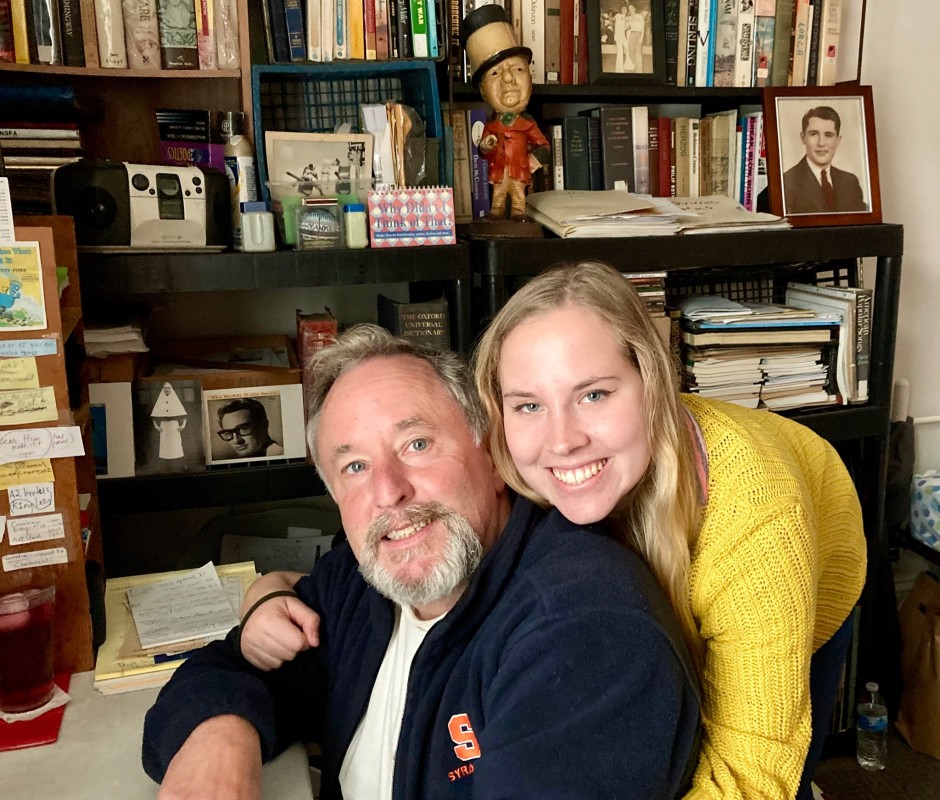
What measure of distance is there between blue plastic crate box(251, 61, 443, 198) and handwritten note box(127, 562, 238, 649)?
36.7 inches

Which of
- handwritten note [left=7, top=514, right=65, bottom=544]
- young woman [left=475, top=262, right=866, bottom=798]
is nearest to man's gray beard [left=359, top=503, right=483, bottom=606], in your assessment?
young woman [left=475, top=262, right=866, bottom=798]

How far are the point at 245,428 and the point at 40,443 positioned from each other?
1.83ft

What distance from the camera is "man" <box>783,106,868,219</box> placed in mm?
2029

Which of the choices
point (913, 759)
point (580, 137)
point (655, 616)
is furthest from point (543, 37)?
point (913, 759)

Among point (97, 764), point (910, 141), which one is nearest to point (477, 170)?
point (910, 141)

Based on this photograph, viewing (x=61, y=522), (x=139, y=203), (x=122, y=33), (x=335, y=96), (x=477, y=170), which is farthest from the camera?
(x=477, y=170)

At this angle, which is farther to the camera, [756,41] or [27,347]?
[756,41]

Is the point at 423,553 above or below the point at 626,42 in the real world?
below

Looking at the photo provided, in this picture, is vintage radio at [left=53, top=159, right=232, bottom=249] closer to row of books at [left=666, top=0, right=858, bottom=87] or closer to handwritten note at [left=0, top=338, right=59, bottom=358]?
handwritten note at [left=0, top=338, right=59, bottom=358]

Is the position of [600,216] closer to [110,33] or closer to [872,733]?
[110,33]

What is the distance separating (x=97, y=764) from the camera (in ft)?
3.44

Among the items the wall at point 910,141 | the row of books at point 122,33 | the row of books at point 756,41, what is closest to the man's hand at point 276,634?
the row of books at point 122,33

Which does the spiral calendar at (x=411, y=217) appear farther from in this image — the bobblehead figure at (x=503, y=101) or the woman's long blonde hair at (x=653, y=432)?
the woman's long blonde hair at (x=653, y=432)

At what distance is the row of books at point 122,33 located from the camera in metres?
1.61
